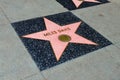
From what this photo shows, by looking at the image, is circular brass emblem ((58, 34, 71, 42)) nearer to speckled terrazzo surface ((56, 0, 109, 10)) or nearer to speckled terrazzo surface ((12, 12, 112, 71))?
speckled terrazzo surface ((12, 12, 112, 71))

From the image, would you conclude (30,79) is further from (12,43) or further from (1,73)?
(12,43)

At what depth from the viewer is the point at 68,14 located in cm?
297

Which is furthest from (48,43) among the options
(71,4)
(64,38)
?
(71,4)

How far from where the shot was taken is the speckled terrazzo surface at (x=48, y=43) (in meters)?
2.07

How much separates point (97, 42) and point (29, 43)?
2.80ft

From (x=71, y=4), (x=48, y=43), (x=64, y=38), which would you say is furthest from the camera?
(x=71, y=4)

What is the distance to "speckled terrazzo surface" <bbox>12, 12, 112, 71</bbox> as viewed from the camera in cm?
207

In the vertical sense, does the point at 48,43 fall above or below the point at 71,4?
above

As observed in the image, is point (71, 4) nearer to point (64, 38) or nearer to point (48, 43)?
point (64, 38)

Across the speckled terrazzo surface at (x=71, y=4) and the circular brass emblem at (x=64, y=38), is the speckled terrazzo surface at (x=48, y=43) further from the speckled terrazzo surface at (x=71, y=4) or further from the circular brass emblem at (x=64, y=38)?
the speckled terrazzo surface at (x=71, y=4)

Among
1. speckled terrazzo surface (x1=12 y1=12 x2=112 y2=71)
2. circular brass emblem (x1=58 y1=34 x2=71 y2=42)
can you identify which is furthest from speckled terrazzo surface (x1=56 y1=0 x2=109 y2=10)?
circular brass emblem (x1=58 y1=34 x2=71 y2=42)

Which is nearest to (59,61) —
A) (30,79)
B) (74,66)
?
(74,66)

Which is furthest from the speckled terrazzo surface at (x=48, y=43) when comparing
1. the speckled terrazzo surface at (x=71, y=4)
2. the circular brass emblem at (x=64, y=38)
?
the speckled terrazzo surface at (x=71, y=4)

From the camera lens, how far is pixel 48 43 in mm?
2307
